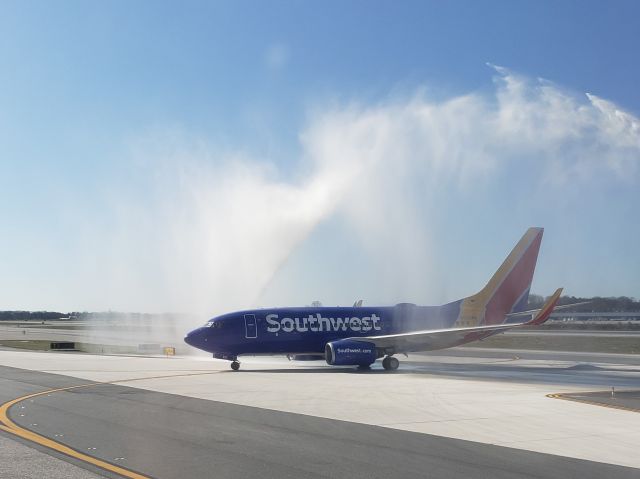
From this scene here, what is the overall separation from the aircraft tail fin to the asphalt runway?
26.6 metres

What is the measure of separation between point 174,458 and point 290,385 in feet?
55.0

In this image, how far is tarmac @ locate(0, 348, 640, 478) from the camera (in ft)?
41.4

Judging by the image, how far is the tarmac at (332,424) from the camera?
12633mm

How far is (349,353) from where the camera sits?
39.0 m

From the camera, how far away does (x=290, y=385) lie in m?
29.6

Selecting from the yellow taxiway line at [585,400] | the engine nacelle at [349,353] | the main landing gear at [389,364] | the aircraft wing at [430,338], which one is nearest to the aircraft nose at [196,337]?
the engine nacelle at [349,353]

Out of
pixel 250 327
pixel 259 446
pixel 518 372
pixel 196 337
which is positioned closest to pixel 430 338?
pixel 518 372

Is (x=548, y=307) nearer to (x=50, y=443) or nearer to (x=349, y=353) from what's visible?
(x=349, y=353)

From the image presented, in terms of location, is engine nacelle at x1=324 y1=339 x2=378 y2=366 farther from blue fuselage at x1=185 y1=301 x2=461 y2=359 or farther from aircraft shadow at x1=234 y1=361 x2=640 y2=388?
blue fuselage at x1=185 y1=301 x2=461 y2=359

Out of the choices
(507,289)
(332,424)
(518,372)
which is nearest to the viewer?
(332,424)

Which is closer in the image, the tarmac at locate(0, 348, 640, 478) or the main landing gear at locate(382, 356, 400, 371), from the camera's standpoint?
the tarmac at locate(0, 348, 640, 478)

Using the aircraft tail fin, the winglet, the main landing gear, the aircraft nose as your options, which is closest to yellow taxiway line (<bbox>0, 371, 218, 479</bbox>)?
the aircraft nose

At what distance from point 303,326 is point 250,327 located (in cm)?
330

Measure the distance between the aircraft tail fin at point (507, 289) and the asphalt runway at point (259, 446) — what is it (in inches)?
1046
